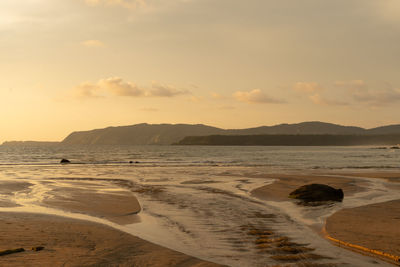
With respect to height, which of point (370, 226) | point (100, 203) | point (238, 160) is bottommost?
point (238, 160)

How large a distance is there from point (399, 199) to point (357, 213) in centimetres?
564

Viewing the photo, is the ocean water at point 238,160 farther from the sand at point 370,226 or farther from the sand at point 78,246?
the sand at point 78,246

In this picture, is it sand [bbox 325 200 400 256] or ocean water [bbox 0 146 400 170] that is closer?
sand [bbox 325 200 400 256]

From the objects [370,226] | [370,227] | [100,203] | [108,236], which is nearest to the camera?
[108,236]

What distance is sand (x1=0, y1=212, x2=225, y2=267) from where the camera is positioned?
26.5ft

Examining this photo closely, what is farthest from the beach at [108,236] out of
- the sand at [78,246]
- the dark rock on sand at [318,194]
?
the dark rock on sand at [318,194]

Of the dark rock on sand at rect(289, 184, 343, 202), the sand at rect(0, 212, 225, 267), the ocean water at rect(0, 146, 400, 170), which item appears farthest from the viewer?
the ocean water at rect(0, 146, 400, 170)

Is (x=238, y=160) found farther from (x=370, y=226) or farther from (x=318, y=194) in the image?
(x=370, y=226)

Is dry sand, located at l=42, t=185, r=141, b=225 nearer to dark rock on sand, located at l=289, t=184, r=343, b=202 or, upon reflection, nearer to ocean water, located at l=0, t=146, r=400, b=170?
dark rock on sand, located at l=289, t=184, r=343, b=202

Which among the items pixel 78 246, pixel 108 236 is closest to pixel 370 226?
pixel 108 236

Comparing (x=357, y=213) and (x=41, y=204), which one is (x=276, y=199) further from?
(x=41, y=204)

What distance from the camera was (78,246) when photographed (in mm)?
9406

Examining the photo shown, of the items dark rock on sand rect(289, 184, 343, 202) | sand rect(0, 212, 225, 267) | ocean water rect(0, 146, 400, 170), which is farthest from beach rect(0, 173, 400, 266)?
ocean water rect(0, 146, 400, 170)

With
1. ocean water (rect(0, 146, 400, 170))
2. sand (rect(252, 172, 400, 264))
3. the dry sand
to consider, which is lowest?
ocean water (rect(0, 146, 400, 170))
